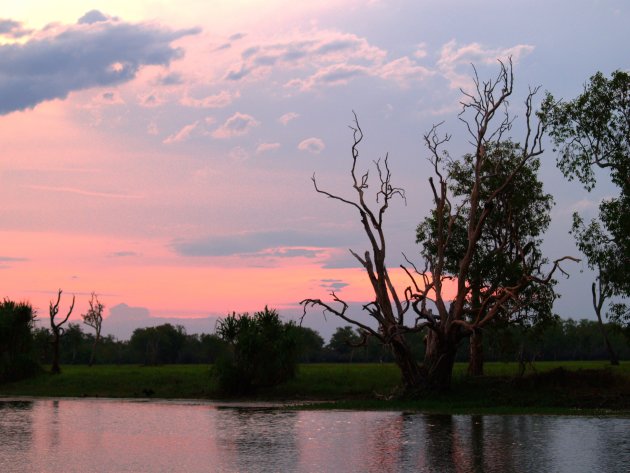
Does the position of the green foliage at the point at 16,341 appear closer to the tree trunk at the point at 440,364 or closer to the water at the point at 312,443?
the water at the point at 312,443

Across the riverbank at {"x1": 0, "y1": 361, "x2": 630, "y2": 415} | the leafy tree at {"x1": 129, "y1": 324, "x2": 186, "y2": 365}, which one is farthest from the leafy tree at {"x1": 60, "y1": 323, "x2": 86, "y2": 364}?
the riverbank at {"x1": 0, "y1": 361, "x2": 630, "y2": 415}

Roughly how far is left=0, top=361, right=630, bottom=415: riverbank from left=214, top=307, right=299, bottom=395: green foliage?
852 mm

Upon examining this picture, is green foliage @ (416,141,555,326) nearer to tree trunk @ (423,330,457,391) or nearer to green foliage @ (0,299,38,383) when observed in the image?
tree trunk @ (423,330,457,391)

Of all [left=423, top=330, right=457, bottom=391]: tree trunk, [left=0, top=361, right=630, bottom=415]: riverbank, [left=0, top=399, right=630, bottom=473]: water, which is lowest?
[left=0, top=399, right=630, bottom=473]: water

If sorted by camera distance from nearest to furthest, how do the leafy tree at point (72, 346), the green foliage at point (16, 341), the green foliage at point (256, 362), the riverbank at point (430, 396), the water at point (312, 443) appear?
1. the water at point (312, 443)
2. the riverbank at point (430, 396)
3. the green foliage at point (256, 362)
4. the green foliage at point (16, 341)
5. the leafy tree at point (72, 346)

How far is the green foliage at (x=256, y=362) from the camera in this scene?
155ft

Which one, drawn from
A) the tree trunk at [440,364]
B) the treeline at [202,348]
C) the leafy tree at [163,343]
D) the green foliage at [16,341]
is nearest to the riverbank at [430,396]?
the tree trunk at [440,364]

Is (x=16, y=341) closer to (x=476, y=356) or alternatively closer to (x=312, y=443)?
(x=476, y=356)

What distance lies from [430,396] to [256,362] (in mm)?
12222

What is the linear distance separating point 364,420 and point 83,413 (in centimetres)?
1323

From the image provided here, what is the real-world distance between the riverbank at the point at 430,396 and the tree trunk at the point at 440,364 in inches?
26.6

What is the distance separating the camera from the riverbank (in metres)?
35.5

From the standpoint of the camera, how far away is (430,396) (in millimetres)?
38594

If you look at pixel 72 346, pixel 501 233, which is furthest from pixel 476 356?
pixel 72 346
